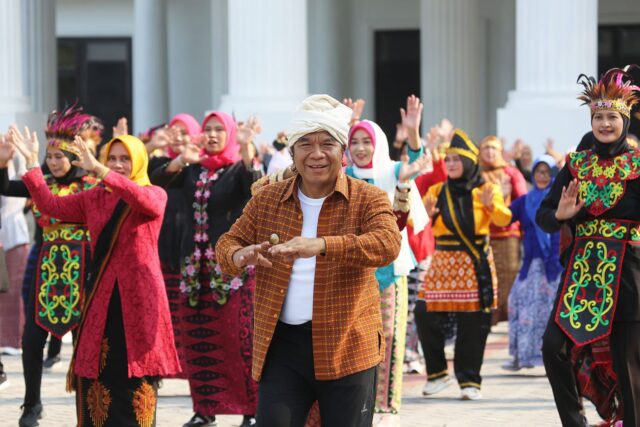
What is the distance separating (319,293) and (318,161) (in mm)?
461

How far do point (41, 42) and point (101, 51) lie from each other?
13.6 ft

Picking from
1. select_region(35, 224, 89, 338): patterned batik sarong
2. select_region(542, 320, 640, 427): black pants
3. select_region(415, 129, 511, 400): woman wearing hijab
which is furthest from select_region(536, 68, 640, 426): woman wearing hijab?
select_region(35, 224, 89, 338): patterned batik sarong

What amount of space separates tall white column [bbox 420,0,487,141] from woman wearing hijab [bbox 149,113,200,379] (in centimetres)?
895

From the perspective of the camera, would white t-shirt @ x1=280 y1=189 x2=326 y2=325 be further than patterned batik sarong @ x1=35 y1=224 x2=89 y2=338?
No

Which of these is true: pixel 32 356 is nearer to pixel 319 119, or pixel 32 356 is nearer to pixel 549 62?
pixel 319 119

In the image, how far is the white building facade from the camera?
14.0 m

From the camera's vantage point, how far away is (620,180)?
20.7ft

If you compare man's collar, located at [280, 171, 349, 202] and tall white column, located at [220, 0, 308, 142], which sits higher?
tall white column, located at [220, 0, 308, 142]

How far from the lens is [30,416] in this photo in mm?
7742

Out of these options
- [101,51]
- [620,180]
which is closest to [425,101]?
[101,51]

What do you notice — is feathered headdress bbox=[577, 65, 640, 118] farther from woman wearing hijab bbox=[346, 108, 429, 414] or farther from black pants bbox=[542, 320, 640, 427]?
woman wearing hijab bbox=[346, 108, 429, 414]

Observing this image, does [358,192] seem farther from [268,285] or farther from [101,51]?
[101,51]

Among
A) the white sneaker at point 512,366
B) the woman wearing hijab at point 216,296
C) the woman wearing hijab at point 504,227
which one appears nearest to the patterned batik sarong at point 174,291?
the woman wearing hijab at point 216,296

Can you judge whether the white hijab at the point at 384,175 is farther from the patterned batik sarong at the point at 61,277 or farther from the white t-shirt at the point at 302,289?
the white t-shirt at the point at 302,289
